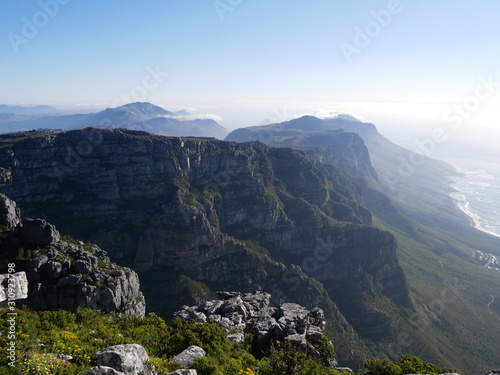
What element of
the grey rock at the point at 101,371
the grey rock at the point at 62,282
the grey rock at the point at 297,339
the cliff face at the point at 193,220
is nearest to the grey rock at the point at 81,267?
the grey rock at the point at 62,282

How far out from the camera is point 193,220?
129375 millimetres

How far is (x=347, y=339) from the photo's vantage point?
122438 mm

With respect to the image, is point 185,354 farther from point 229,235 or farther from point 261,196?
point 261,196

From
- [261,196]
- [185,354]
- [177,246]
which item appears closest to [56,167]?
[177,246]

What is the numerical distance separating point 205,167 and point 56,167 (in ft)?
220

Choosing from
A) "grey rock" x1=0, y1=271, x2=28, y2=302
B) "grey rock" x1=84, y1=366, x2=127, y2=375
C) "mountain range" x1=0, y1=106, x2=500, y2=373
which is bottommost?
"mountain range" x1=0, y1=106, x2=500, y2=373

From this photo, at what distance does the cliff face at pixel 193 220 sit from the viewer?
120m

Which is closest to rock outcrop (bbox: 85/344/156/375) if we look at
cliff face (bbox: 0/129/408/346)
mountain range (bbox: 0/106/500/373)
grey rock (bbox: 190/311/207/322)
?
grey rock (bbox: 190/311/207/322)

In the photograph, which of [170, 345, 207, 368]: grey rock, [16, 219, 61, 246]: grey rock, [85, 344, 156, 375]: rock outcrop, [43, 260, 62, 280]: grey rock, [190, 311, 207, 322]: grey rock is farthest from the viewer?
[16, 219, 61, 246]: grey rock

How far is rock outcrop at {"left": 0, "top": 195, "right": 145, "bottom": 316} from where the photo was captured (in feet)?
201

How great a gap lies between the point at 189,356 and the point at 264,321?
2448 cm

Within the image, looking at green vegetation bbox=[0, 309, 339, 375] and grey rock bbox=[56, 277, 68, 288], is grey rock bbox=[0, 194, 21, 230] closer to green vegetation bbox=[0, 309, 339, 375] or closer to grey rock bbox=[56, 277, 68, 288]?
grey rock bbox=[56, 277, 68, 288]

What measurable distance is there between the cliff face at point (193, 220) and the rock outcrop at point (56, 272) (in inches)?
1788

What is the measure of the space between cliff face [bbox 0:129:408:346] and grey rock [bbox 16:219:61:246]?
48.5 metres
